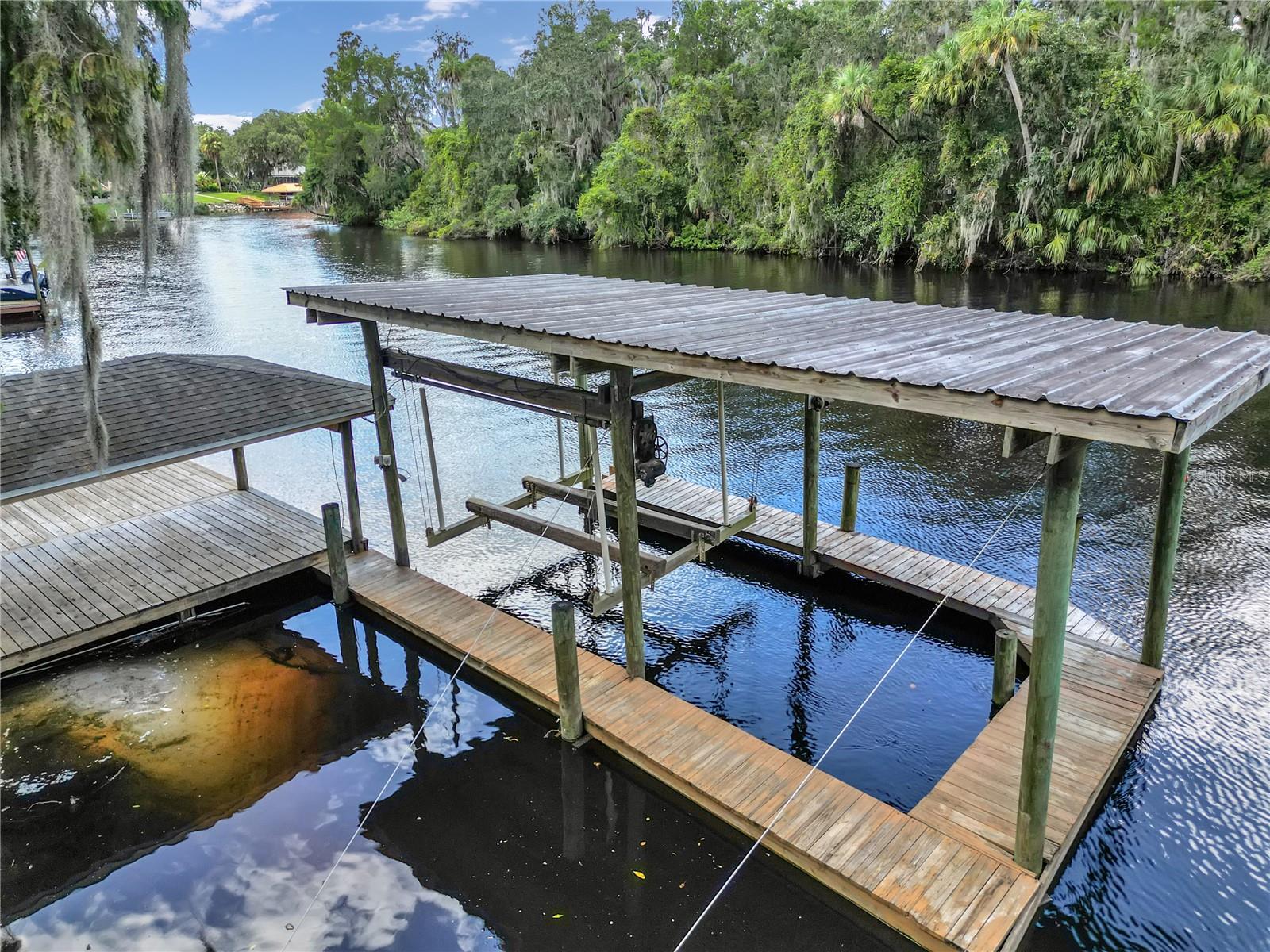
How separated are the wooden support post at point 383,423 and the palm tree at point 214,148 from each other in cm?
10310

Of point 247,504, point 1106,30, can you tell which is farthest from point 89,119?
point 1106,30

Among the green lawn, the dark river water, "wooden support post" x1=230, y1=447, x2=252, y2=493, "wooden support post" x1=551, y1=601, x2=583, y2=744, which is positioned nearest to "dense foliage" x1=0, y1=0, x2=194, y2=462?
the dark river water

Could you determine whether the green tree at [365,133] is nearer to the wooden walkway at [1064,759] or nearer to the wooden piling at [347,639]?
the wooden piling at [347,639]

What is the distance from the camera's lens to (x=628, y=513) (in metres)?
7.16

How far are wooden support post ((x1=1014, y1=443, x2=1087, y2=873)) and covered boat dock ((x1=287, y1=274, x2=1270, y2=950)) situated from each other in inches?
0.5

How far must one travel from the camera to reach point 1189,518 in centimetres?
1180

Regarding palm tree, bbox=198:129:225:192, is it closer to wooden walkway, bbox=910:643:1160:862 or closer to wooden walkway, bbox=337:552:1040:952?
wooden walkway, bbox=337:552:1040:952

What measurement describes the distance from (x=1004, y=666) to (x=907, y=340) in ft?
10.4

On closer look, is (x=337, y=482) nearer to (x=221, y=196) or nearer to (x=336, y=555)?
(x=336, y=555)

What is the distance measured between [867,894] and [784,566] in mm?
5642

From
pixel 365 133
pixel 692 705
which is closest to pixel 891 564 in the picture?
pixel 692 705

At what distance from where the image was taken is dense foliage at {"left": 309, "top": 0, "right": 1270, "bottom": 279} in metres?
27.3

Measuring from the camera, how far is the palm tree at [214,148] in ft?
321

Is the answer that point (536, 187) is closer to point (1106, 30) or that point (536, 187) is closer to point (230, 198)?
point (1106, 30)
